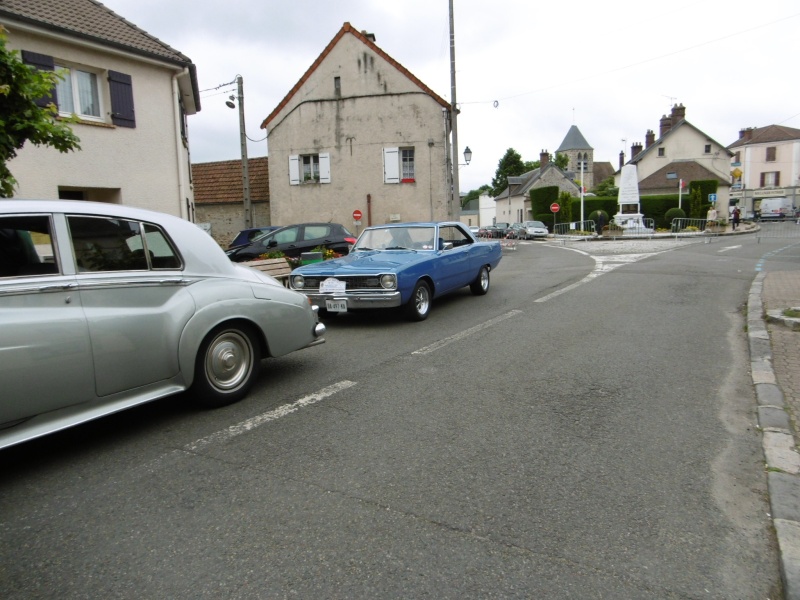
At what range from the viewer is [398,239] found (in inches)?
379

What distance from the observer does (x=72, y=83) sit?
44.1 feet

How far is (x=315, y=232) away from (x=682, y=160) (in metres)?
55.4

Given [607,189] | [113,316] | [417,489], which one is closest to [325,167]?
[113,316]

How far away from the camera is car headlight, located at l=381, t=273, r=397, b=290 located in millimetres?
8031

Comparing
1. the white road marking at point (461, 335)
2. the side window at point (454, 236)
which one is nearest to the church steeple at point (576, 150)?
the side window at point (454, 236)

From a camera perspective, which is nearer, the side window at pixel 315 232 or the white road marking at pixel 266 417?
the white road marking at pixel 266 417

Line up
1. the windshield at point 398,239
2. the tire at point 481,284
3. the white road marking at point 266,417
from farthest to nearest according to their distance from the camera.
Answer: the tire at point 481,284
the windshield at point 398,239
the white road marking at point 266,417

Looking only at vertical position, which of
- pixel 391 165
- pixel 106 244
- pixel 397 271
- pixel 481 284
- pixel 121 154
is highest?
pixel 391 165

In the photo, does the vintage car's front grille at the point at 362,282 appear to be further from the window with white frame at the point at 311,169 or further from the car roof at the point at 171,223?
the window with white frame at the point at 311,169

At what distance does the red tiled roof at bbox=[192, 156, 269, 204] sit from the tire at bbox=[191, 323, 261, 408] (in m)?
23.3

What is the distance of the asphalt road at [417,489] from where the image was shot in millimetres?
2514

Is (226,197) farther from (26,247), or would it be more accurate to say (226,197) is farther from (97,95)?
(26,247)

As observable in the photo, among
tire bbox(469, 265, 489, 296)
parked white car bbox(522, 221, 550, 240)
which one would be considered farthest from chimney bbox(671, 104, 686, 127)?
tire bbox(469, 265, 489, 296)

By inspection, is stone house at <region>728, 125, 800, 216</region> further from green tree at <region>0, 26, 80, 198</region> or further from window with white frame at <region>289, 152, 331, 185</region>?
green tree at <region>0, 26, 80, 198</region>
